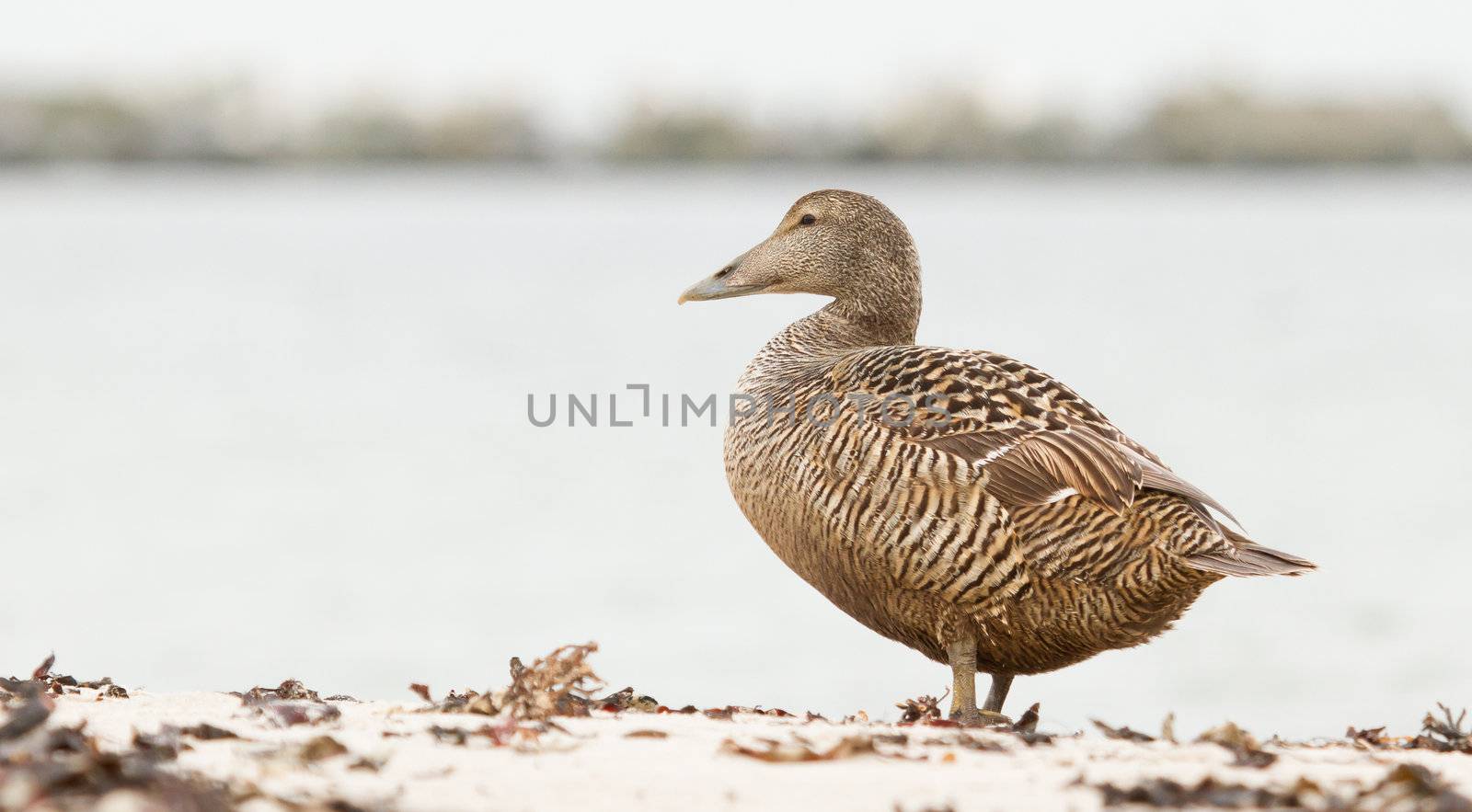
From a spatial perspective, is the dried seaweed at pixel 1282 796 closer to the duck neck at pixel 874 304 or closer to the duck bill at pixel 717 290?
the duck neck at pixel 874 304

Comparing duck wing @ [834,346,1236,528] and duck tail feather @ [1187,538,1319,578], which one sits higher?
duck wing @ [834,346,1236,528]

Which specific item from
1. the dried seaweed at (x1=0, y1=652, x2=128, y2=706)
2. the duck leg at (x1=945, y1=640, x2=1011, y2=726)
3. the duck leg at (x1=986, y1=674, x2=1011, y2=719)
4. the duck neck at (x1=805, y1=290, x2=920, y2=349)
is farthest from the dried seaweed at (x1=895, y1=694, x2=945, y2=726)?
the dried seaweed at (x1=0, y1=652, x2=128, y2=706)

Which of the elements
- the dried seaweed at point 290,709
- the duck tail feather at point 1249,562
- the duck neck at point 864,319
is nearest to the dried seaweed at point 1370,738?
the duck tail feather at point 1249,562

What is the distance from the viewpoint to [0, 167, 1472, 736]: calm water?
11.3 metres

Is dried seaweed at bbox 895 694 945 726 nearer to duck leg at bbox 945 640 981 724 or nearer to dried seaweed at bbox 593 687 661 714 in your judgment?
duck leg at bbox 945 640 981 724

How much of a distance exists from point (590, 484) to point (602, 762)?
14.7m

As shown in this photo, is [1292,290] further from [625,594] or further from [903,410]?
[903,410]

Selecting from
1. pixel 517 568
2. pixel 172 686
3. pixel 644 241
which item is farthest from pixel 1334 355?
pixel 644 241

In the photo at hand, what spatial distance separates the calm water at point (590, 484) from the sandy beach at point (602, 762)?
866mm

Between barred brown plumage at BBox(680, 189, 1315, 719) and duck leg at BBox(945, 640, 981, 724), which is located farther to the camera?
duck leg at BBox(945, 640, 981, 724)

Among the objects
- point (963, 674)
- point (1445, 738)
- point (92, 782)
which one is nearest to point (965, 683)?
point (963, 674)

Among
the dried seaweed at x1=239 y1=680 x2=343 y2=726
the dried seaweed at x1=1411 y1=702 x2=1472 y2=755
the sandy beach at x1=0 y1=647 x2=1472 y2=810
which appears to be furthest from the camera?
the dried seaweed at x1=1411 y1=702 x2=1472 y2=755

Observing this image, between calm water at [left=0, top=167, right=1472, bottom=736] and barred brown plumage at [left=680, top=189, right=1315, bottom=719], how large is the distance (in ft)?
1.96

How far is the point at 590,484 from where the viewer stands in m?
18.6
